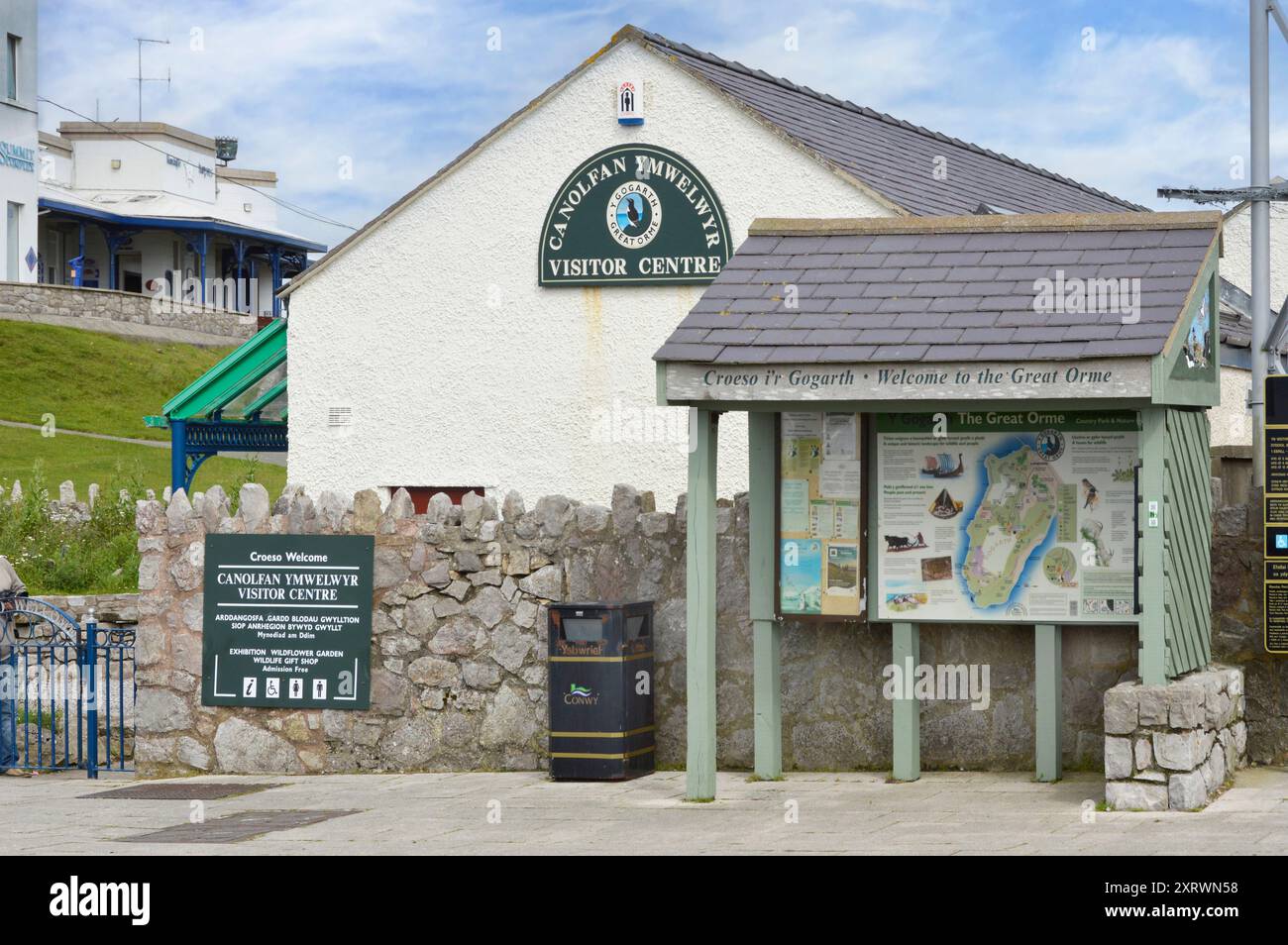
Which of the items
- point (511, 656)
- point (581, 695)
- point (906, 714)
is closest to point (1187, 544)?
point (906, 714)

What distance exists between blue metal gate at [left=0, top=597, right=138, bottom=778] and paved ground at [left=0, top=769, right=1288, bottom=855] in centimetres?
141

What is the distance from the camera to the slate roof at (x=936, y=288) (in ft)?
32.7

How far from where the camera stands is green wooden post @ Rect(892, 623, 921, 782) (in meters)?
11.2

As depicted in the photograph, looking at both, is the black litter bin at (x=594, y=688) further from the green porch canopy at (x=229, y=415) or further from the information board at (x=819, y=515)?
the green porch canopy at (x=229, y=415)

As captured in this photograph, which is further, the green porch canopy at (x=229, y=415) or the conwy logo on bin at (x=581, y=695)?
the green porch canopy at (x=229, y=415)

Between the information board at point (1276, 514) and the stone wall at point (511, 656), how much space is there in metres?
0.89

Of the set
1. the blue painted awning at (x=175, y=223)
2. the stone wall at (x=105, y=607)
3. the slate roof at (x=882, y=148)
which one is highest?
the blue painted awning at (x=175, y=223)

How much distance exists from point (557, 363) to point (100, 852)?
30.8 ft

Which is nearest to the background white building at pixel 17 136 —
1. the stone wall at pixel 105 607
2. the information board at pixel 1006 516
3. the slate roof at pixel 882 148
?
the slate roof at pixel 882 148

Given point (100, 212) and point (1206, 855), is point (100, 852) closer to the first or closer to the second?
point (1206, 855)

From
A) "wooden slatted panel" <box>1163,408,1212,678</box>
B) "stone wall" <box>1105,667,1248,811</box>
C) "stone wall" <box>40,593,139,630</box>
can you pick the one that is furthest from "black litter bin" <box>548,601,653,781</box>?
"stone wall" <box>40,593,139,630</box>

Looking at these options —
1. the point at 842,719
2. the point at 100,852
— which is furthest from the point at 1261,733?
the point at 100,852

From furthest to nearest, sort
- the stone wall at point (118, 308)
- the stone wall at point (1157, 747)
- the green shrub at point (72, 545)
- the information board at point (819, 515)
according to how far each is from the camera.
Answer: the stone wall at point (118, 308) → the green shrub at point (72, 545) → the information board at point (819, 515) → the stone wall at point (1157, 747)

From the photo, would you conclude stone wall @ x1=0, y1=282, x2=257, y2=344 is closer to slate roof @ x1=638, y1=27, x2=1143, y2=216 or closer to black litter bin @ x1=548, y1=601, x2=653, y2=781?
slate roof @ x1=638, y1=27, x2=1143, y2=216
